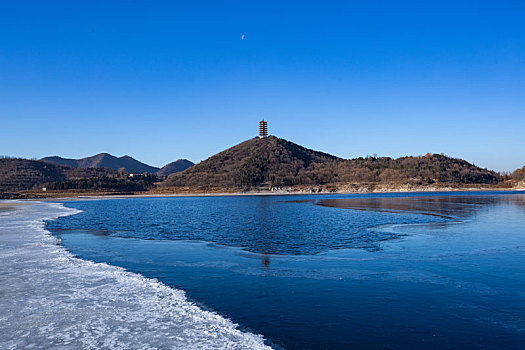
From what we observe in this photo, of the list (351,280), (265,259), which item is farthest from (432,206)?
(351,280)

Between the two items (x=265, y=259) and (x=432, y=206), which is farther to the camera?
(x=432, y=206)

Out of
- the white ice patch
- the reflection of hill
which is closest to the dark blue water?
the white ice patch

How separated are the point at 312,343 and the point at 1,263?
18.4 metres

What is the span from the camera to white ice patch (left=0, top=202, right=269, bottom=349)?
10422mm

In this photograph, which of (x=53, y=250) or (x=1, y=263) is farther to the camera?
(x=53, y=250)

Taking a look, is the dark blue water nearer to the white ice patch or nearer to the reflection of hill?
the white ice patch

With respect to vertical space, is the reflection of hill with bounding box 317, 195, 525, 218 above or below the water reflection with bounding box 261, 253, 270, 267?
above

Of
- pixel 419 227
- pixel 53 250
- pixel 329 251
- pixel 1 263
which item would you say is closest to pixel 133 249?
pixel 53 250

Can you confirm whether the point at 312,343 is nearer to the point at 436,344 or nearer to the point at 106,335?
the point at 436,344

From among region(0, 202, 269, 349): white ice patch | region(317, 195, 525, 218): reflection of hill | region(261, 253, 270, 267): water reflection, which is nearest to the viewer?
region(0, 202, 269, 349): white ice patch

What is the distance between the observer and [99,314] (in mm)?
12766

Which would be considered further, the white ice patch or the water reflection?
the water reflection

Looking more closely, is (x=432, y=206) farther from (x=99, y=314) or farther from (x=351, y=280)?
(x=99, y=314)

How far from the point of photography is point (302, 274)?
18188mm
